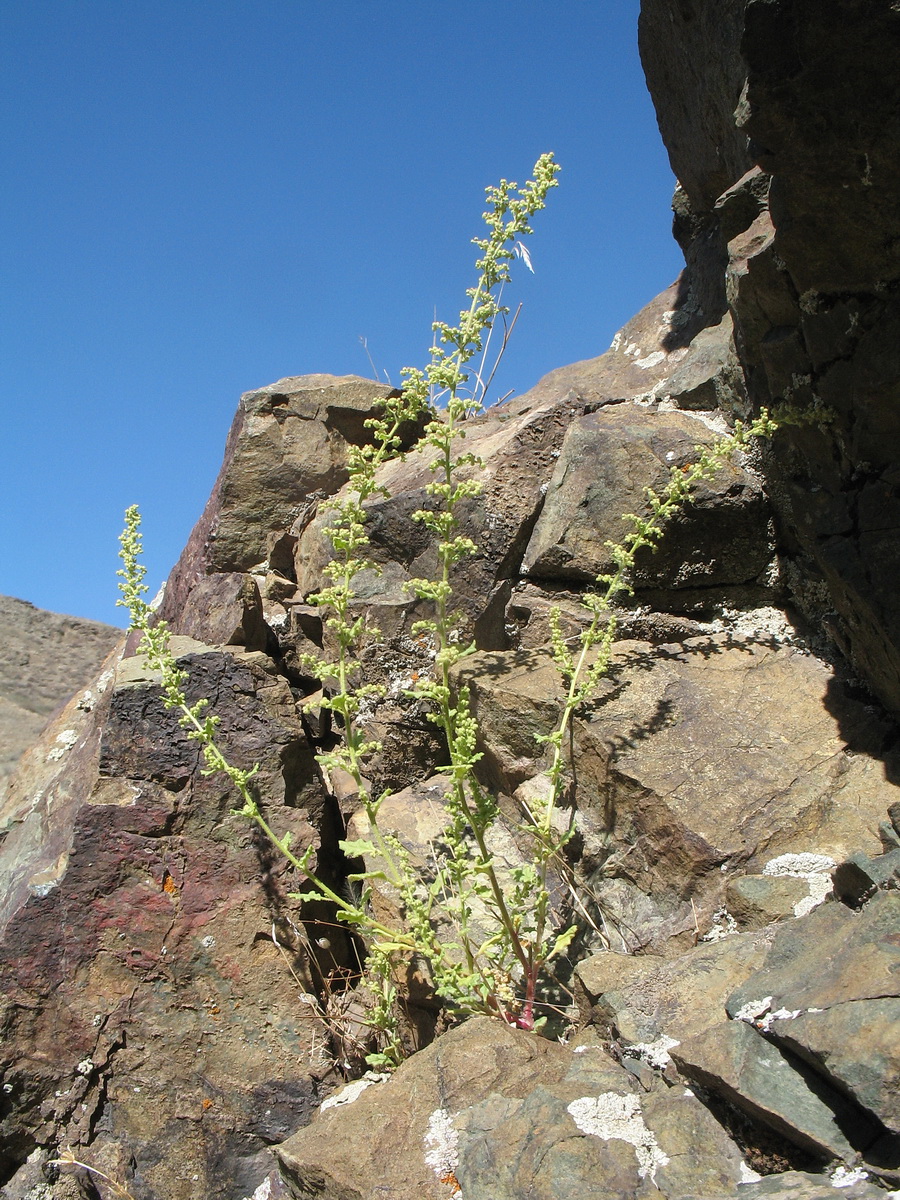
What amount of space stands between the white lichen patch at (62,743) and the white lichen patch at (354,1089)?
2282 mm

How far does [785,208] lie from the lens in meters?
3.16

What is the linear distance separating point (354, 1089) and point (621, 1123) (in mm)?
1342

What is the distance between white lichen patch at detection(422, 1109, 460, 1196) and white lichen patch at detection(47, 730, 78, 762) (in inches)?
116

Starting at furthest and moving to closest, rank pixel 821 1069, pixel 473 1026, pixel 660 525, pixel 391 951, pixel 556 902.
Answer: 1. pixel 660 525
2. pixel 556 902
3. pixel 391 951
4. pixel 473 1026
5. pixel 821 1069

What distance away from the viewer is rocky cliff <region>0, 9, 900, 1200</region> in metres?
2.34

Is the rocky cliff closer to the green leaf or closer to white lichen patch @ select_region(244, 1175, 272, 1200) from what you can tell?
white lichen patch @ select_region(244, 1175, 272, 1200)

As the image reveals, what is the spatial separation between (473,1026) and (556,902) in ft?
2.90

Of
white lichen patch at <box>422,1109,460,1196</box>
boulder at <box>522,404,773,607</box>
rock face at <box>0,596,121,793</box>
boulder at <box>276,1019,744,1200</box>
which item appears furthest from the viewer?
rock face at <box>0,596,121,793</box>

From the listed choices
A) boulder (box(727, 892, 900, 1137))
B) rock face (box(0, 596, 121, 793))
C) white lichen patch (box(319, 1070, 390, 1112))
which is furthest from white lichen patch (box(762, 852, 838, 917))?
rock face (box(0, 596, 121, 793))

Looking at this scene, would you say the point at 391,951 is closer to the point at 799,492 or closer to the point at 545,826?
the point at 545,826

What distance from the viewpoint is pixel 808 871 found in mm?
3107

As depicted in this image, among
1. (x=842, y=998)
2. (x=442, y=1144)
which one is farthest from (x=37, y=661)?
(x=842, y=998)

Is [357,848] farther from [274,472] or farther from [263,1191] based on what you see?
[274,472]

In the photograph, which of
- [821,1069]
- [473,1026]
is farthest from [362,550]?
[821,1069]
